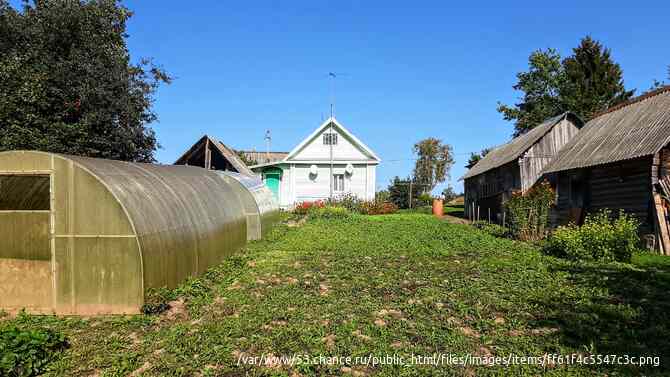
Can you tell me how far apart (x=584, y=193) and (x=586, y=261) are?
20.7 feet

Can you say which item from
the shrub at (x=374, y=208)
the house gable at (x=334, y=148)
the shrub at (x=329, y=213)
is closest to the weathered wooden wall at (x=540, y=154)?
the shrub at (x=329, y=213)

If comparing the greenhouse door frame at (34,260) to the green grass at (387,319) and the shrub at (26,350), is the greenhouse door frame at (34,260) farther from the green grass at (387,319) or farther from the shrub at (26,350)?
the shrub at (26,350)

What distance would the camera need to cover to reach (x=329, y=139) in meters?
29.2

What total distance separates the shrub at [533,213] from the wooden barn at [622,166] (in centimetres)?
188

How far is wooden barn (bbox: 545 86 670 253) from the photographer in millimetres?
11586

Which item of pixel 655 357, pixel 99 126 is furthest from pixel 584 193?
pixel 99 126

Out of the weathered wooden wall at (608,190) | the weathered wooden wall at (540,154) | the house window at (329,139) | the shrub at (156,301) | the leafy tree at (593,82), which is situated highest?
the leafy tree at (593,82)

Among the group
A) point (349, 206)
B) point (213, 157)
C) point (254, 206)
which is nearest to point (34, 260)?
point (254, 206)

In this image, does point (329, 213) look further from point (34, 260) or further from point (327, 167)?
point (34, 260)

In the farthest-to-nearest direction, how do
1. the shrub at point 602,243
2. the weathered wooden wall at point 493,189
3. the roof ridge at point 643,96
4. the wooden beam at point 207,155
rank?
the wooden beam at point 207,155, the weathered wooden wall at point 493,189, the roof ridge at point 643,96, the shrub at point 602,243

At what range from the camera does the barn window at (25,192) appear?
691 cm

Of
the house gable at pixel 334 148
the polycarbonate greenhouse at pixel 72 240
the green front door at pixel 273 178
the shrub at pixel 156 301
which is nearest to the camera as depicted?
the shrub at pixel 156 301

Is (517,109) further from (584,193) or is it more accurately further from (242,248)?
(242,248)

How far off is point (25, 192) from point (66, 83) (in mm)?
15293
